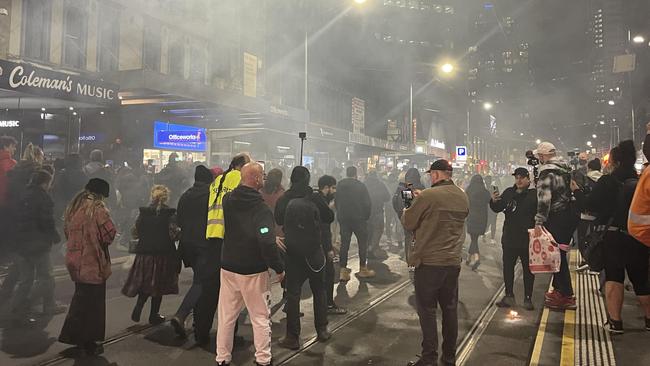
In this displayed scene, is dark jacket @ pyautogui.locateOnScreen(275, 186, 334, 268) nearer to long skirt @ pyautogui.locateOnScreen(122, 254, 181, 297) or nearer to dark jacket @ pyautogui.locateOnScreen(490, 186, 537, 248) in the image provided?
long skirt @ pyautogui.locateOnScreen(122, 254, 181, 297)

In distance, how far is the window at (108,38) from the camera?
455 inches

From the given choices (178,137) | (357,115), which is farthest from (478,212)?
(357,115)

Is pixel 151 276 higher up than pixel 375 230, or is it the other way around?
pixel 375 230

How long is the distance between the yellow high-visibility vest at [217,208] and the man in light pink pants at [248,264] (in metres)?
0.57

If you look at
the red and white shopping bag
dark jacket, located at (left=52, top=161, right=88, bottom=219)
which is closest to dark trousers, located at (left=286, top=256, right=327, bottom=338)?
the red and white shopping bag

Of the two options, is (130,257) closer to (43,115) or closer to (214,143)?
(43,115)

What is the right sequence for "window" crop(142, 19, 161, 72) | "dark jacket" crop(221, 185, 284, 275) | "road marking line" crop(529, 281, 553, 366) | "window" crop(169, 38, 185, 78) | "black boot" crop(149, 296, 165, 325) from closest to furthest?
1. "dark jacket" crop(221, 185, 284, 275)
2. "road marking line" crop(529, 281, 553, 366)
3. "black boot" crop(149, 296, 165, 325)
4. "window" crop(142, 19, 161, 72)
5. "window" crop(169, 38, 185, 78)

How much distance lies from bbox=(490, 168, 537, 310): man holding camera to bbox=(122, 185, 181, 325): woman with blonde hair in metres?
3.08

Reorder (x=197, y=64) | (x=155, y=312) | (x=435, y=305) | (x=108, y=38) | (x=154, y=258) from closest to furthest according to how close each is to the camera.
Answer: (x=435, y=305) < (x=154, y=258) < (x=155, y=312) < (x=108, y=38) < (x=197, y=64)

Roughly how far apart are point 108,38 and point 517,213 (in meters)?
11.4

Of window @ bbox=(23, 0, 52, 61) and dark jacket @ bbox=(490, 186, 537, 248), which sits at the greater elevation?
window @ bbox=(23, 0, 52, 61)

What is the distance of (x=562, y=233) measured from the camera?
432cm

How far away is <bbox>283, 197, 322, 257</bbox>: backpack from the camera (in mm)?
3463

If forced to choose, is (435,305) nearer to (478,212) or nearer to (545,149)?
(545,149)
